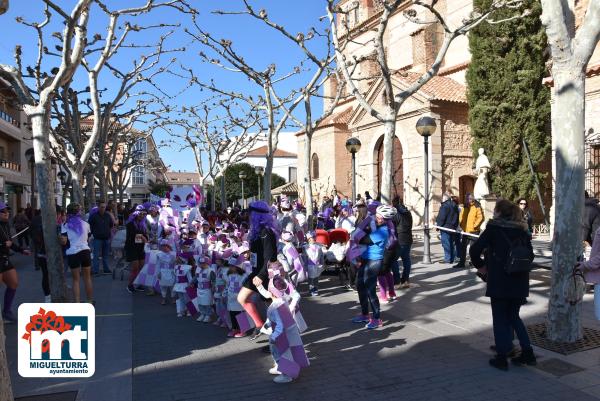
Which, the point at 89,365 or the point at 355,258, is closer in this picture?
the point at 89,365

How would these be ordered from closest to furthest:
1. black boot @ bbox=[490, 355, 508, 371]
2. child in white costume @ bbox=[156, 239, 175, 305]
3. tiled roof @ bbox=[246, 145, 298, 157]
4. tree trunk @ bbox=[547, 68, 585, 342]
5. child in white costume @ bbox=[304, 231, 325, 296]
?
black boot @ bbox=[490, 355, 508, 371]
tree trunk @ bbox=[547, 68, 585, 342]
child in white costume @ bbox=[156, 239, 175, 305]
child in white costume @ bbox=[304, 231, 325, 296]
tiled roof @ bbox=[246, 145, 298, 157]

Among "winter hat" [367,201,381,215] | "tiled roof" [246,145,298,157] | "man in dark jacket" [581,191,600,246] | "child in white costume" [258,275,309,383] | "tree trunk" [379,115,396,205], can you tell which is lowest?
"child in white costume" [258,275,309,383]

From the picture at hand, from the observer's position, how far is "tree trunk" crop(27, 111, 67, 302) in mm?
6781

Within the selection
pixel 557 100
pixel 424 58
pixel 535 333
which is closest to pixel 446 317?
pixel 535 333

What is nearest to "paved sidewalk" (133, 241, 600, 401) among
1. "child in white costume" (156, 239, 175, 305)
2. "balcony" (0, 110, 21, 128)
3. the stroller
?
"child in white costume" (156, 239, 175, 305)

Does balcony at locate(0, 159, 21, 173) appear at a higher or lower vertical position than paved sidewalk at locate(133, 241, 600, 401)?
higher

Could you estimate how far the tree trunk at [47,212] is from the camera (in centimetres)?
678

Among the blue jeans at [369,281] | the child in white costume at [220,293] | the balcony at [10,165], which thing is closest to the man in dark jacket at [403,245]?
the blue jeans at [369,281]

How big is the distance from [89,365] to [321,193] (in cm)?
2709

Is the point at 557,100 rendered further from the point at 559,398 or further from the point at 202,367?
the point at 202,367

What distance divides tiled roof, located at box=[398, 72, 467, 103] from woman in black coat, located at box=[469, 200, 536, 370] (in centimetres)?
1644

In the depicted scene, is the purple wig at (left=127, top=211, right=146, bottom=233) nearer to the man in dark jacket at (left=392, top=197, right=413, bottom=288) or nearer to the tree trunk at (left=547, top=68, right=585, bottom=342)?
the man in dark jacket at (left=392, top=197, right=413, bottom=288)

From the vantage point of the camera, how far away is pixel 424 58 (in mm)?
26406

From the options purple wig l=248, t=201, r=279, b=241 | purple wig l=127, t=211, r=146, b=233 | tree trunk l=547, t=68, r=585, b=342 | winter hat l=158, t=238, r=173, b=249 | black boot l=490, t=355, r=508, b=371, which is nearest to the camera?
black boot l=490, t=355, r=508, b=371
